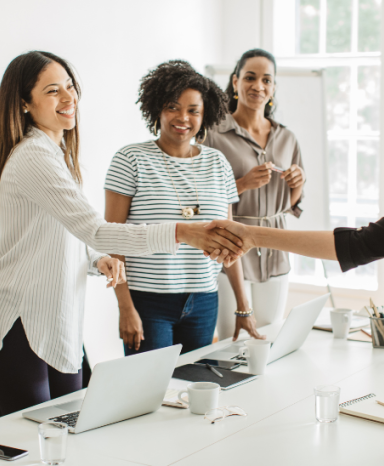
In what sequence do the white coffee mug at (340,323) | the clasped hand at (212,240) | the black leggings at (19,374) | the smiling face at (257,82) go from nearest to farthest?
the black leggings at (19,374), the clasped hand at (212,240), the white coffee mug at (340,323), the smiling face at (257,82)

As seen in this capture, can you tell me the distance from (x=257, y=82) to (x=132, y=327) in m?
1.31

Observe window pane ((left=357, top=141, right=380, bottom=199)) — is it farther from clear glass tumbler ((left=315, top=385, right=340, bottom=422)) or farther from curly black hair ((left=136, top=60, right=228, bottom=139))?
clear glass tumbler ((left=315, top=385, right=340, bottom=422))

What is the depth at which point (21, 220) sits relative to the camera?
149 cm

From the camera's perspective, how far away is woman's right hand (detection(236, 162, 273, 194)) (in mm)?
2381

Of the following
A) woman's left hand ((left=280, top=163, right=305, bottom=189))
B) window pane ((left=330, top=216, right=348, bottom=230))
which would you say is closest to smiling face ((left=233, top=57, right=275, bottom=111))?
woman's left hand ((left=280, top=163, right=305, bottom=189))

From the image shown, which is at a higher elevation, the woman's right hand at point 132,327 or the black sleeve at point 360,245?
the black sleeve at point 360,245

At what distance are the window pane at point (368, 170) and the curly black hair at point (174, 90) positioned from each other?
234cm

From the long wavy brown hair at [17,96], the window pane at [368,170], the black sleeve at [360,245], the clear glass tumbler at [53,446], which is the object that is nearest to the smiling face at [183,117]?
the long wavy brown hair at [17,96]

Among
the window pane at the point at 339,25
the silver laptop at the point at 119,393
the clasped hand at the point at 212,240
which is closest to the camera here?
the silver laptop at the point at 119,393

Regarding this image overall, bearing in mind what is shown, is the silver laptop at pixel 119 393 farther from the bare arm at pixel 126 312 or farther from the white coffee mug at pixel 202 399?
the bare arm at pixel 126 312

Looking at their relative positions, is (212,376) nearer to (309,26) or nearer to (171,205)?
→ (171,205)

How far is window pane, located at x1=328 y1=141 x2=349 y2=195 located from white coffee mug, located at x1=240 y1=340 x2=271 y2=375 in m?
3.00

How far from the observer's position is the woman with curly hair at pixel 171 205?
1.91 metres

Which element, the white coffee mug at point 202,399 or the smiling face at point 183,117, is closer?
the white coffee mug at point 202,399
